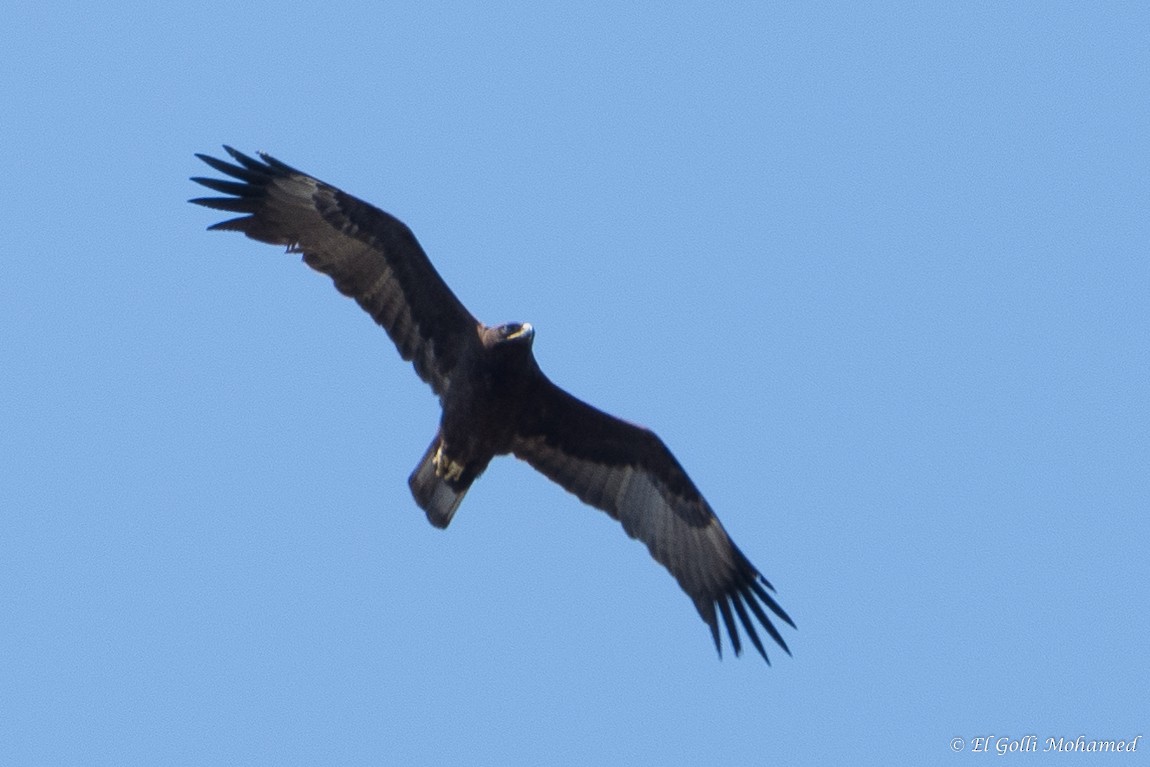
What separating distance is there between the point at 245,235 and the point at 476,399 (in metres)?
2.11

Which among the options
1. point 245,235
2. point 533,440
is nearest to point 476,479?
point 533,440

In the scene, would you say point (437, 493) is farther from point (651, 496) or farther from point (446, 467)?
point (651, 496)

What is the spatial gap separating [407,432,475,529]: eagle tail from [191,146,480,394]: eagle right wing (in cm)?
60

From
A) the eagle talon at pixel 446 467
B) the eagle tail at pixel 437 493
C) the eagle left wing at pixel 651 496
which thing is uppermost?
the eagle left wing at pixel 651 496

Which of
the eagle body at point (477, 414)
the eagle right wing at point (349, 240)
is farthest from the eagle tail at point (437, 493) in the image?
the eagle right wing at point (349, 240)

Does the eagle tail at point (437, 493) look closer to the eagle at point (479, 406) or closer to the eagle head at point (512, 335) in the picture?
the eagle at point (479, 406)

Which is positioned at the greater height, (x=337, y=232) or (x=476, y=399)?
(x=337, y=232)

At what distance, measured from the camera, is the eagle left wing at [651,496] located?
11883mm

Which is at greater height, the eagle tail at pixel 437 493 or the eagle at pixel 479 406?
the eagle at pixel 479 406

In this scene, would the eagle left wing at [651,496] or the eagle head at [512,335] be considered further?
the eagle left wing at [651,496]

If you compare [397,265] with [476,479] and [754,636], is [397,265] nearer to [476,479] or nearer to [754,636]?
[476,479]

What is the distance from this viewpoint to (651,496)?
12086mm

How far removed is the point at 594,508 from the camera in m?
12.0

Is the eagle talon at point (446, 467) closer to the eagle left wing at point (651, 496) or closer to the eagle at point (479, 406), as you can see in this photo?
the eagle at point (479, 406)
